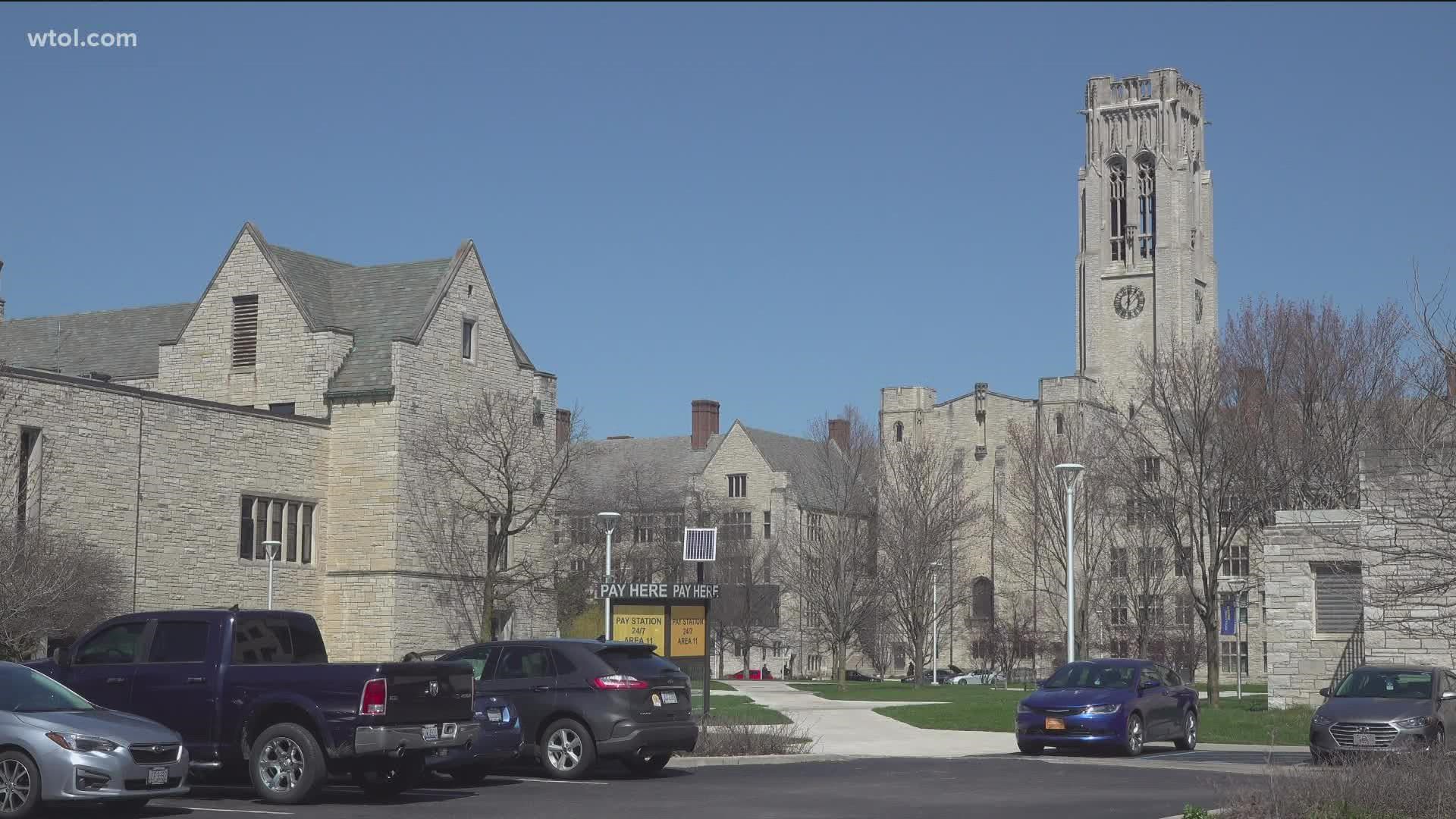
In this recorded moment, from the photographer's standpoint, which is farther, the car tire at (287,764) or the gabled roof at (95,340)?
the gabled roof at (95,340)

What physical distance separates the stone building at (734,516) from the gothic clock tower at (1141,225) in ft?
57.7

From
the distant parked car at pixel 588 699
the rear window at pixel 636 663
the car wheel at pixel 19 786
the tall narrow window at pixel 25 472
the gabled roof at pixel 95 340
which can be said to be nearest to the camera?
the car wheel at pixel 19 786

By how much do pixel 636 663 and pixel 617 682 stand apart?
532 mm

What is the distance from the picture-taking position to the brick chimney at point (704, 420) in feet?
368

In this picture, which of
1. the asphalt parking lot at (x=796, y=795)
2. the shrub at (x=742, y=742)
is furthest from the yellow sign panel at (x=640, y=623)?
the asphalt parking lot at (x=796, y=795)

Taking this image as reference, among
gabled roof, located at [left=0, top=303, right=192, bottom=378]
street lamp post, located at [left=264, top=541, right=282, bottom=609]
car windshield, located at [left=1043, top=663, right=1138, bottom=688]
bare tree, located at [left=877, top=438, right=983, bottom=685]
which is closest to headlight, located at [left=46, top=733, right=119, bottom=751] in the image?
car windshield, located at [left=1043, top=663, right=1138, bottom=688]

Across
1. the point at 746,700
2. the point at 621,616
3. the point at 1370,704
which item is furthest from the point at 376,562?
the point at 1370,704

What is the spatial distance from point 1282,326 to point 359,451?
2989 centimetres

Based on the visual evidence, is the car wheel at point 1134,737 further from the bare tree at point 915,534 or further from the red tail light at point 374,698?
the bare tree at point 915,534

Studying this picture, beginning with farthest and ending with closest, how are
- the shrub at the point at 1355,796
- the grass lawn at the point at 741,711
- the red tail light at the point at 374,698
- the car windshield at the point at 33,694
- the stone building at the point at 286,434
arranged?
the stone building at the point at 286,434 < the grass lawn at the point at 741,711 < the red tail light at the point at 374,698 < the car windshield at the point at 33,694 < the shrub at the point at 1355,796

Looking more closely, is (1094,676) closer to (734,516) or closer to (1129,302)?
(734,516)

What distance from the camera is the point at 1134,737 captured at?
27.5 m

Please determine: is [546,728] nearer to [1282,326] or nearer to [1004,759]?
[1004,759]

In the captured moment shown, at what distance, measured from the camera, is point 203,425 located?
5106cm
